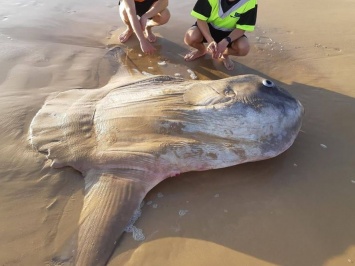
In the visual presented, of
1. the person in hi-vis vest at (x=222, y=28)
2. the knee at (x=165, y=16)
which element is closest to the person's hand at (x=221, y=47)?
→ the person in hi-vis vest at (x=222, y=28)

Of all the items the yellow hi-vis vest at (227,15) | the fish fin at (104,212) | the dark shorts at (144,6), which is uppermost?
the yellow hi-vis vest at (227,15)

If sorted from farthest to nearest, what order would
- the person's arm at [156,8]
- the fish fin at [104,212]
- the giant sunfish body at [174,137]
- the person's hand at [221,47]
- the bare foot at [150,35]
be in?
1. the bare foot at [150,35]
2. the person's arm at [156,8]
3. the person's hand at [221,47]
4. the giant sunfish body at [174,137]
5. the fish fin at [104,212]

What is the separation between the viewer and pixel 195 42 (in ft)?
16.6

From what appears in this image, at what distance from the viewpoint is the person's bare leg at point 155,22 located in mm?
5564

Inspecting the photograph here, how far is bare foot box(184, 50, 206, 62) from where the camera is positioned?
5.05 meters

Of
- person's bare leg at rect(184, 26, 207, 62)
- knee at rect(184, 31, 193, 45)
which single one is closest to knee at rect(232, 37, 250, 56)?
person's bare leg at rect(184, 26, 207, 62)

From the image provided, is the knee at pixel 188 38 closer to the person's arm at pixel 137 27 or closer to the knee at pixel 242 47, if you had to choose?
the person's arm at pixel 137 27

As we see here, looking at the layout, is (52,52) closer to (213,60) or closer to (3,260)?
(213,60)

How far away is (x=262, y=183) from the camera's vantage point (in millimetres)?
3107

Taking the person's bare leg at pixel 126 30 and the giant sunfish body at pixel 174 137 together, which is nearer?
the giant sunfish body at pixel 174 137

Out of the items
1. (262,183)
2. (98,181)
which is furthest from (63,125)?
(262,183)

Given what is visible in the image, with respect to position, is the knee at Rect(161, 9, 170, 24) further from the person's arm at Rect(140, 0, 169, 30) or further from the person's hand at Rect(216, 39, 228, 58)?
the person's hand at Rect(216, 39, 228, 58)

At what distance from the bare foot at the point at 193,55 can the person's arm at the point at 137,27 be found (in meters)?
0.49

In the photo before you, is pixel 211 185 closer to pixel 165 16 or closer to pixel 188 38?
pixel 188 38
